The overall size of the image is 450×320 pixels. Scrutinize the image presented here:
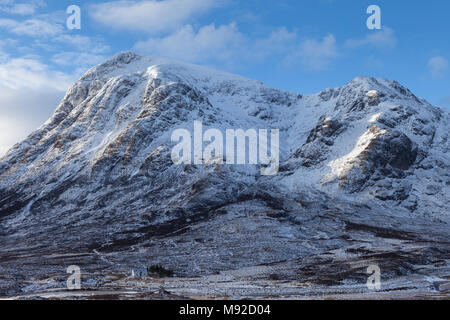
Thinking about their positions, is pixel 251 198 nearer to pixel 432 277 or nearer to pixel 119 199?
pixel 119 199

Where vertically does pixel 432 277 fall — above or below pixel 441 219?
below

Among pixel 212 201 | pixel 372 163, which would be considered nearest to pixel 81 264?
pixel 212 201

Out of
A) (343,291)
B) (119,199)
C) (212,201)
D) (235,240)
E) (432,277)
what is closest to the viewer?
(343,291)

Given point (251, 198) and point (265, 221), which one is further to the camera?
point (251, 198)

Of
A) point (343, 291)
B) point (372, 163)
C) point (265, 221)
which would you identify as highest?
point (372, 163)
